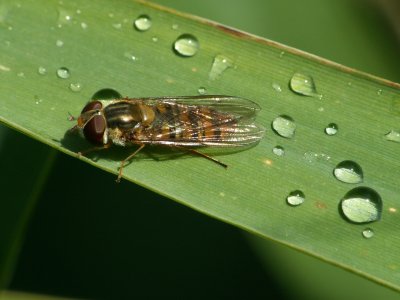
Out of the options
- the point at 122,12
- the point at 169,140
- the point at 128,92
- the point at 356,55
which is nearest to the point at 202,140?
the point at 169,140

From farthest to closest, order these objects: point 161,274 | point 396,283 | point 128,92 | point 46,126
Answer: point 161,274 → point 128,92 → point 46,126 → point 396,283

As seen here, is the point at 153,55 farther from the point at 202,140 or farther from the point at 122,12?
the point at 202,140

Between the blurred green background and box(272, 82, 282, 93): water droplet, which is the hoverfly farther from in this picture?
the blurred green background

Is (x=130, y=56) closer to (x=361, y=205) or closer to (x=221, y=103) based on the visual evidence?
(x=221, y=103)

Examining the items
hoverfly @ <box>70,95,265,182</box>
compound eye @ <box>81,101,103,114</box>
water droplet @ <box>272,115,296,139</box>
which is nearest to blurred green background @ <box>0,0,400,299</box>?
hoverfly @ <box>70,95,265,182</box>

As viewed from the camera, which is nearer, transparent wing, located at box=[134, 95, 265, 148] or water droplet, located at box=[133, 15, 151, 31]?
transparent wing, located at box=[134, 95, 265, 148]

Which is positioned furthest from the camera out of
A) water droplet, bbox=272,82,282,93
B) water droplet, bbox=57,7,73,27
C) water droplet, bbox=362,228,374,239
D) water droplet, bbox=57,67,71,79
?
water droplet, bbox=57,7,73,27
